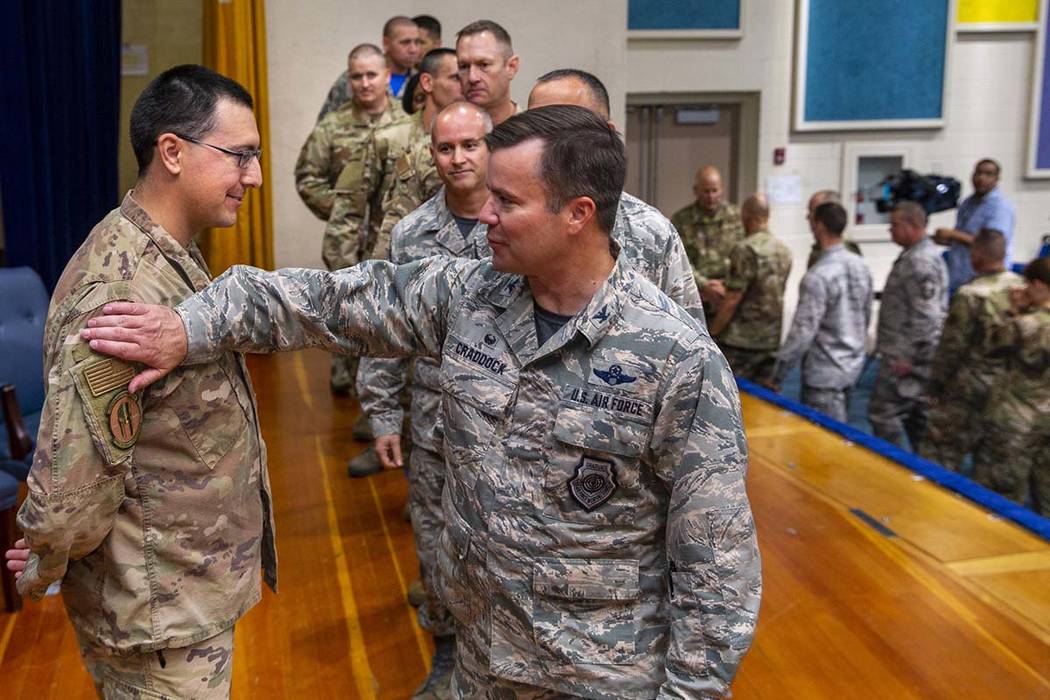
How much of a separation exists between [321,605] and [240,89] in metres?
2.01

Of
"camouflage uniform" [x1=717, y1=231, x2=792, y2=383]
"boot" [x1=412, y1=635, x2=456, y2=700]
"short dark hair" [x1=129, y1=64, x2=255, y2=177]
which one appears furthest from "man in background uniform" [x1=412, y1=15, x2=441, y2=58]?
"short dark hair" [x1=129, y1=64, x2=255, y2=177]

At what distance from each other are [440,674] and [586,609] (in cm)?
131

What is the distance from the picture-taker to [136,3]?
743cm

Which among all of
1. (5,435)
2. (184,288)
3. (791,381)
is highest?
(184,288)

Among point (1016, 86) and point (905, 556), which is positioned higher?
point (1016, 86)

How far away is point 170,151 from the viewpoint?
5.35ft

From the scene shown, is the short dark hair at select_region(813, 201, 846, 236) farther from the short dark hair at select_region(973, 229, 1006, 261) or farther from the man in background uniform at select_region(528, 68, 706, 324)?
the man in background uniform at select_region(528, 68, 706, 324)

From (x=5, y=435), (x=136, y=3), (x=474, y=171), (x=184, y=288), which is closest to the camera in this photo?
(x=184, y=288)

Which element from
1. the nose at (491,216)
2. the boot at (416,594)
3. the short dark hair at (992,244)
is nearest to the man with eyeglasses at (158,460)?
the nose at (491,216)

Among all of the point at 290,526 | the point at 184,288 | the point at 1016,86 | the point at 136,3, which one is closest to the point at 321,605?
the point at 290,526

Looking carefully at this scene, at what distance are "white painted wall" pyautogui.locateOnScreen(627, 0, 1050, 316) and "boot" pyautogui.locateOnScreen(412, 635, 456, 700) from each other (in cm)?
705

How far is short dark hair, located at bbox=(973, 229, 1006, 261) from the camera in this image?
4746 millimetres

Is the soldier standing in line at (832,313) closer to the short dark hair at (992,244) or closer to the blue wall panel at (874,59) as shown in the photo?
the short dark hair at (992,244)

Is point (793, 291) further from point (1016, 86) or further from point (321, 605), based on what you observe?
point (321, 605)
